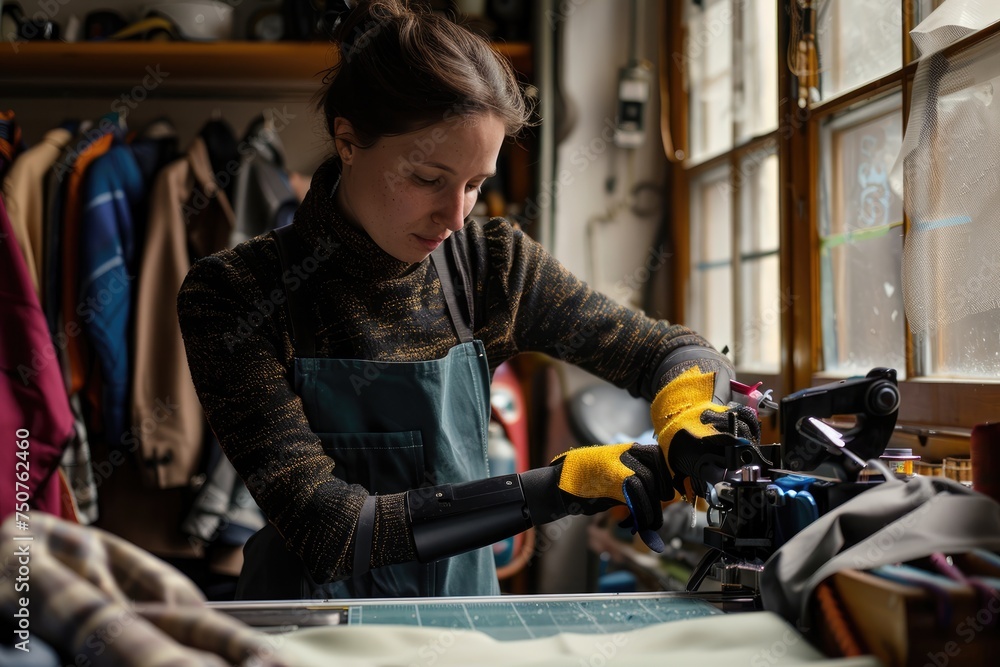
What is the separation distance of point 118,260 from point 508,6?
1353mm

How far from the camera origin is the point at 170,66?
259 cm

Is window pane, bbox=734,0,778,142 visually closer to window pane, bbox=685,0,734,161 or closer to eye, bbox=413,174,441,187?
window pane, bbox=685,0,734,161

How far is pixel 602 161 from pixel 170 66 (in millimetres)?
1319

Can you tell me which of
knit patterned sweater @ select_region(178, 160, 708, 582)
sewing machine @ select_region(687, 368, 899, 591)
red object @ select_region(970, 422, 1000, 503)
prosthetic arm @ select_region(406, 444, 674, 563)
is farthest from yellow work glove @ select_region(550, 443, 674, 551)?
red object @ select_region(970, 422, 1000, 503)

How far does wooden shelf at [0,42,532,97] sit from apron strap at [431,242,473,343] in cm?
120

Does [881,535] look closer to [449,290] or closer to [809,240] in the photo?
[449,290]

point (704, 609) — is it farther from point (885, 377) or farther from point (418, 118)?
point (418, 118)

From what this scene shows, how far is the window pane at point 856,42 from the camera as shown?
159 cm

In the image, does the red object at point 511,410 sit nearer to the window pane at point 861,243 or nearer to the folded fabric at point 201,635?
the window pane at point 861,243

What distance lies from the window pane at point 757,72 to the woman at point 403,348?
99 centimetres

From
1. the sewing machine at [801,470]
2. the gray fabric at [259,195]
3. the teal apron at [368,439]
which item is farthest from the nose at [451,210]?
the gray fabric at [259,195]

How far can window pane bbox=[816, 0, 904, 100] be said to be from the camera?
1591mm

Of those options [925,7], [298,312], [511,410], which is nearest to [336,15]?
[298,312]

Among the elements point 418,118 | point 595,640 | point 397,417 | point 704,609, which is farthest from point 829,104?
point 595,640
